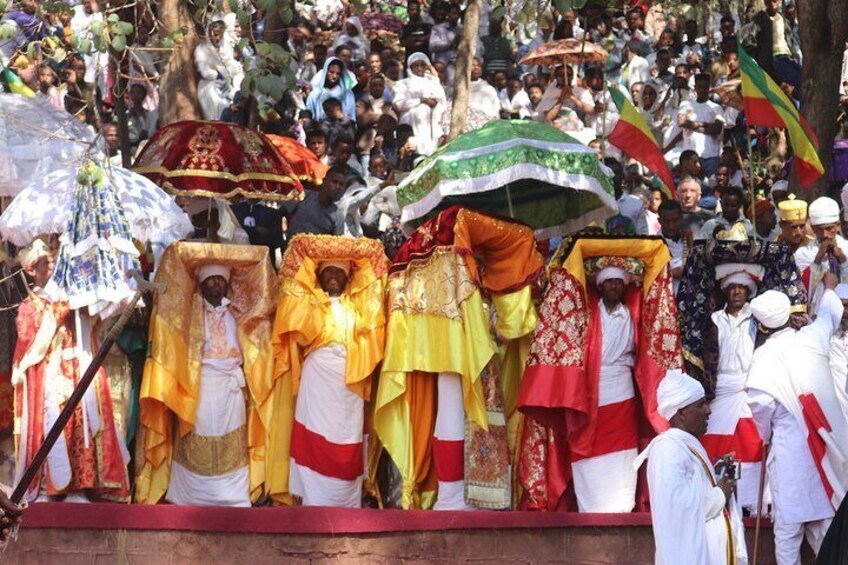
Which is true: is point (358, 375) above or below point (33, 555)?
above

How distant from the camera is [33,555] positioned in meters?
11.8

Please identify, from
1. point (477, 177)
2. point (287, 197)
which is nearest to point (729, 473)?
point (477, 177)

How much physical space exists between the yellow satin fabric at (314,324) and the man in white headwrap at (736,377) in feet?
7.56

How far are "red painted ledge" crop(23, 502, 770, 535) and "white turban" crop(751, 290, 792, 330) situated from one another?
4.82 ft

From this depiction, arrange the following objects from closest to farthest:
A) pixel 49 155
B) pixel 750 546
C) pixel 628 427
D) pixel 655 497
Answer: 1. pixel 655 497
2. pixel 750 546
3. pixel 628 427
4. pixel 49 155

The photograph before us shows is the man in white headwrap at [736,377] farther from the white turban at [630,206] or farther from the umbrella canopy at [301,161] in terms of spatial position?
the umbrella canopy at [301,161]

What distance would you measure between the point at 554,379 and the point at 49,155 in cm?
412

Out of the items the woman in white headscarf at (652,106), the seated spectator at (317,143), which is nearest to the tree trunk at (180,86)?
the seated spectator at (317,143)

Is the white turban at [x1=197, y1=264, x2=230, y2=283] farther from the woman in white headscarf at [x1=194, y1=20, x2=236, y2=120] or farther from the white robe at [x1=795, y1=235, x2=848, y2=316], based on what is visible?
the woman in white headscarf at [x1=194, y1=20, x2=236, y2=120]

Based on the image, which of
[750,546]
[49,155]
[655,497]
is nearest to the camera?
[655,497]

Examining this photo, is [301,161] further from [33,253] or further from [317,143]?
[33,253]

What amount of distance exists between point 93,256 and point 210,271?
962 mm

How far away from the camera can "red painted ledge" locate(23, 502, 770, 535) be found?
11.7 metres

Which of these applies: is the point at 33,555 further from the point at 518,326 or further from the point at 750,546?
the point at 750,546
